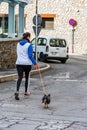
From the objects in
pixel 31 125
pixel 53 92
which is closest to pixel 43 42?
pixel 53 92

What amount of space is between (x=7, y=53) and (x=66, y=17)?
20.2 metres

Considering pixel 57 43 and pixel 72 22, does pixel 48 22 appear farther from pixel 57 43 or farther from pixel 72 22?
pixel 57 43

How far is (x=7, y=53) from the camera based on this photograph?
20906 millimetres

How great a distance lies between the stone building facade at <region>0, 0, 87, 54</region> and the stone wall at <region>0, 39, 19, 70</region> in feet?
62.0

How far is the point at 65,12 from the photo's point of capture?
4044 cm

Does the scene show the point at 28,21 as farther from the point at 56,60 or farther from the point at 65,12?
the point at 56,60

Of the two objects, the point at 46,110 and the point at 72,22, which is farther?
the point at 72,22

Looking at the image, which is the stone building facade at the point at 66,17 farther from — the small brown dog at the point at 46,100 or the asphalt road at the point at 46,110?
the small brown dog at the point at 46,100

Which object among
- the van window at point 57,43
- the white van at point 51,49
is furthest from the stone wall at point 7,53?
the van window at point 57,43

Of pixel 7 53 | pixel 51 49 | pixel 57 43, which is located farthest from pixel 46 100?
pixel 57 43

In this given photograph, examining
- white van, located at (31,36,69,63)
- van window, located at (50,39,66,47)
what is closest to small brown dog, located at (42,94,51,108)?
white van, located at (31,36,69,63)

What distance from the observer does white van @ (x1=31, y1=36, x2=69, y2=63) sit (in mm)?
28203

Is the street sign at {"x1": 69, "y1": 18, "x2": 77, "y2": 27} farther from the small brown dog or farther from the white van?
the small brown dog

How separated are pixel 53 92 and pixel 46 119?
4.48 metres
